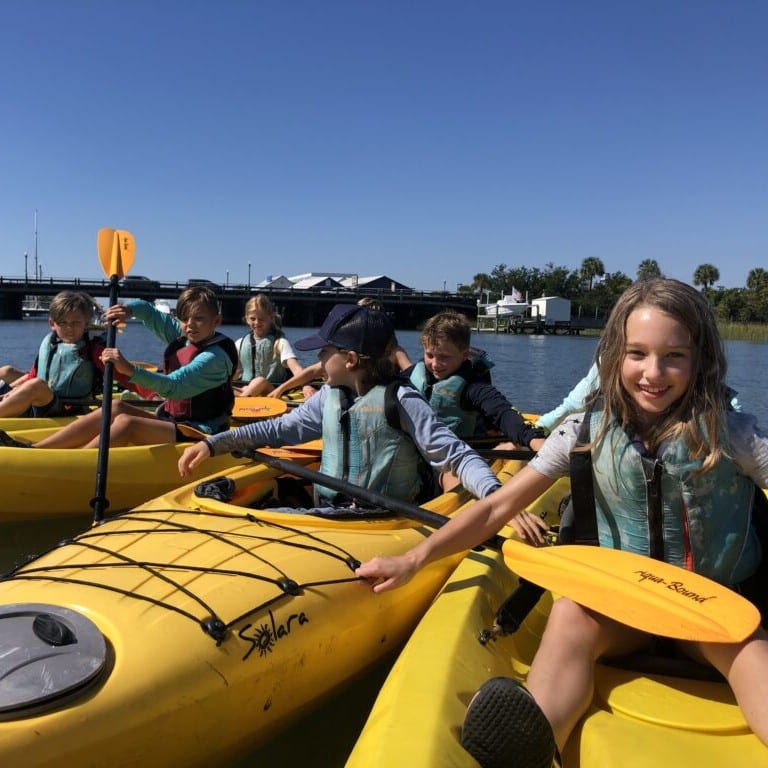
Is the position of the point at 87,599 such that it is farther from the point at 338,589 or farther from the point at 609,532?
the point at 609,532

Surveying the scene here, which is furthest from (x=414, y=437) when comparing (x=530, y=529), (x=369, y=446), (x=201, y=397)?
(x=201, y=397)

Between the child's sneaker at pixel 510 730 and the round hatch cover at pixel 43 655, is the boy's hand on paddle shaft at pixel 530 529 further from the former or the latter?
the round hatch cover at pixel 43 655

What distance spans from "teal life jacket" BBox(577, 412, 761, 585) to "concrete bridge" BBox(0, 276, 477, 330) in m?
40.7

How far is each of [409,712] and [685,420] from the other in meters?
1.06

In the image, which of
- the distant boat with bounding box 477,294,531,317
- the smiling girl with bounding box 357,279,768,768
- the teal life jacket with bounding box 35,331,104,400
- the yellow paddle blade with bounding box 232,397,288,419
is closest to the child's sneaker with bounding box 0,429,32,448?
the teal life jacket with bounding box 35,331,104,400

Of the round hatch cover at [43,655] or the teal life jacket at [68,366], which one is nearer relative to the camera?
the round hatch cover at [43,655]

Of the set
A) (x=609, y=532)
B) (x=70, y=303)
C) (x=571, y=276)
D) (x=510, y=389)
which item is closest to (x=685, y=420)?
(x=609, y=532)

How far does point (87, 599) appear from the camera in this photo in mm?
2035

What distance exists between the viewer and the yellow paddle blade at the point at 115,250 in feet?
15.3

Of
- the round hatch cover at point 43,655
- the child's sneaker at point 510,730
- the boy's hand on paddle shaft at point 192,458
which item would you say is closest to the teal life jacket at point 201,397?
the boy's hand on paddle shaft at point 192,458

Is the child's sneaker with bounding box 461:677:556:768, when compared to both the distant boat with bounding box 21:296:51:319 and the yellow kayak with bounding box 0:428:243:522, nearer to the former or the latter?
the yellow kayak with bounding box 0:428:243:522

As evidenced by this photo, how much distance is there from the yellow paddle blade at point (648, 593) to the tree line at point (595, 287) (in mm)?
50685

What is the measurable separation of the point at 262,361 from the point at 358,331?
4.57 metres

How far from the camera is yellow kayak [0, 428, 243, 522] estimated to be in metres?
4.04
